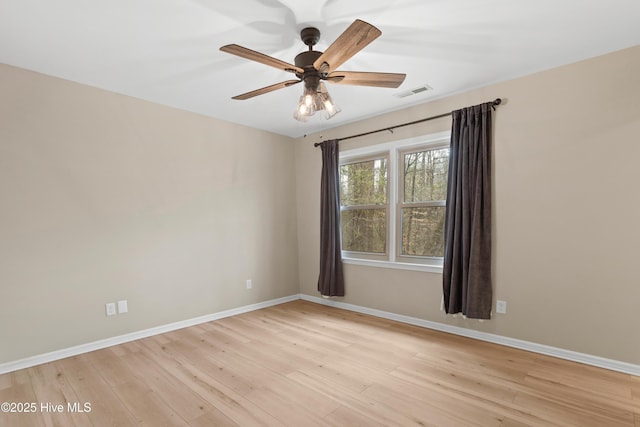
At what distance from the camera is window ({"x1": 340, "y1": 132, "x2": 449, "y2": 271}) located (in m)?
3.53

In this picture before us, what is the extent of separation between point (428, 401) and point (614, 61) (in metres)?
3.03

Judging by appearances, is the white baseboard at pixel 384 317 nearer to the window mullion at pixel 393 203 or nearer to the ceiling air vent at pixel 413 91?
the window mullion at pixel 393 203

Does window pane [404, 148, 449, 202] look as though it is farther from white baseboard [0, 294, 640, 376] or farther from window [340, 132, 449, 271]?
white baseboard [0, 294, 640, 376]

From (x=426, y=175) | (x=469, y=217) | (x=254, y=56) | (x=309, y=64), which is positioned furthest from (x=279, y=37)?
(x=469, y=217)

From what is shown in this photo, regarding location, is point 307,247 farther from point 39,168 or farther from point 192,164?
point 39,168

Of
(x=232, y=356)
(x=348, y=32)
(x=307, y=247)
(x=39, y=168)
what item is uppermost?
(x=348, y=32)

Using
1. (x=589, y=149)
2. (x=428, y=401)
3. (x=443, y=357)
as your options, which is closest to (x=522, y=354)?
(x=443, y=357)

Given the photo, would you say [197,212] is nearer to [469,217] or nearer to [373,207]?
[373,207]

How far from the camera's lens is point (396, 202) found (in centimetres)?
381

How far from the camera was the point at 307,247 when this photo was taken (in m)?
4.83

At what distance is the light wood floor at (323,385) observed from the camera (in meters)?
1.93

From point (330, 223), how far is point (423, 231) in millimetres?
1285

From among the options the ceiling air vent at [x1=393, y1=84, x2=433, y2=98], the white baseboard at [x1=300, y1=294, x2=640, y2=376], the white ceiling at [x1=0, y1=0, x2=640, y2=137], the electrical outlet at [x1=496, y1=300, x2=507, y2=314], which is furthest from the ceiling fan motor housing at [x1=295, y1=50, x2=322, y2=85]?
the white baseboard at [x1=300, y1=294, x2=640, y2=376]

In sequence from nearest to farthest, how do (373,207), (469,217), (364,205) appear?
(469,217)
(373,207)
(364,205)
